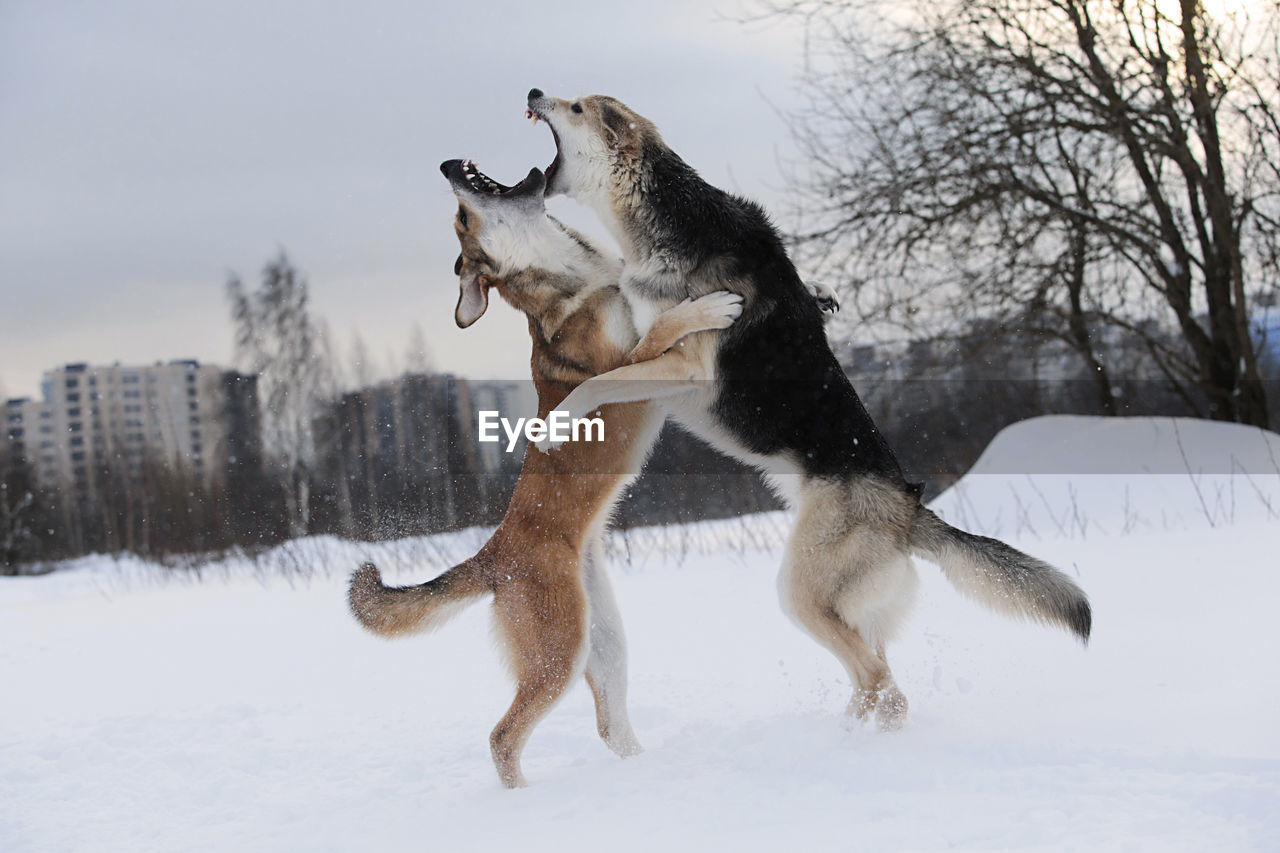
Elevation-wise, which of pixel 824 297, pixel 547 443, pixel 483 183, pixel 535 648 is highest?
pixel 483 183

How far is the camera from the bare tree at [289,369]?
722cm

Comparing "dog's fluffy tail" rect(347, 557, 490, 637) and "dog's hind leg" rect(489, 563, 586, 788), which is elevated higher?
"dog's fluffy tail" rect(347, 557, 490, 637)

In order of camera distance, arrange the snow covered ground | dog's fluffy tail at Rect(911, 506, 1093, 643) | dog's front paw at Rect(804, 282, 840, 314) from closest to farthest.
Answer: the snow covered ground, dog's fluffy tail at Rect(911, 506, 1093, 643), dog's front paw at Rect(804, 282, 840, 314)

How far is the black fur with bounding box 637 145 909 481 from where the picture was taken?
304 cm

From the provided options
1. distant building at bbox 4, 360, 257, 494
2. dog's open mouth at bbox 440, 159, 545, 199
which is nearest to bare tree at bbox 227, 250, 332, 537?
distant building at bbox 4, 360, 257, 494

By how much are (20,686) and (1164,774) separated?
15.8ft

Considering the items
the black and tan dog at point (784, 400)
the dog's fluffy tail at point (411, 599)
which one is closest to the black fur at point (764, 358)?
the black and tan dog at point (784, 400)

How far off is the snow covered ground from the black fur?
2.16ft

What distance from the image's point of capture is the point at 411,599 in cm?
299

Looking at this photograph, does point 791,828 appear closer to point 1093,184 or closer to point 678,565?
point 678,565

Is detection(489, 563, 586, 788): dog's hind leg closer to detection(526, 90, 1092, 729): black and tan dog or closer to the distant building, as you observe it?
detection(526, 90, 1092, 729): black and tan dog

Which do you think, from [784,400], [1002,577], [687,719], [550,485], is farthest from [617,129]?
[687,719]

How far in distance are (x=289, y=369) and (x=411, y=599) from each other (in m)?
5.23

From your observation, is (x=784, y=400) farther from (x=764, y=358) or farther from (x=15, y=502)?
(x=15, y=502)
